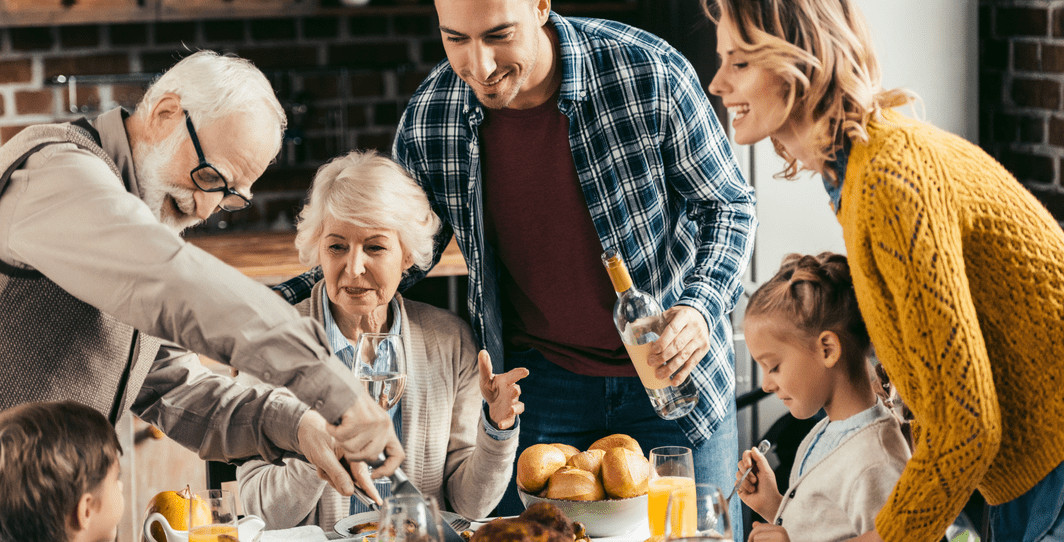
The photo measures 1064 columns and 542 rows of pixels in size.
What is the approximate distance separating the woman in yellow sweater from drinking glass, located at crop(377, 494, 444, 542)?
53 cm

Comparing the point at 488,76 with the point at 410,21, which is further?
the point at 410,21

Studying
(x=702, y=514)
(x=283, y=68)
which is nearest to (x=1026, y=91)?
(x=702, y=514)

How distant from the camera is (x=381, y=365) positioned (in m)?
1.49

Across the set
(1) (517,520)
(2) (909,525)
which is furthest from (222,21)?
(2) (909,525)

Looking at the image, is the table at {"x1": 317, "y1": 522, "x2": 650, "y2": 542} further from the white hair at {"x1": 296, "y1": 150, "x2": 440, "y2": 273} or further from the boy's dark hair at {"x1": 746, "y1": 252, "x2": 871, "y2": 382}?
the white hair at {"x1": 296, "y1": 150, "x2": 440, "y2": 273}

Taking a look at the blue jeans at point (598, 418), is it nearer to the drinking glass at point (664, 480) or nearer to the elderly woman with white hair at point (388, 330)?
the elderly woman with white hair at point (388, 330)

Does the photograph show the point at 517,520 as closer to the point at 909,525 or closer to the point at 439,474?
the point at 909,525

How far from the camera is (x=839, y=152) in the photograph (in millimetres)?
1238

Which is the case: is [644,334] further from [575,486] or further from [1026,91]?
[1026,91]

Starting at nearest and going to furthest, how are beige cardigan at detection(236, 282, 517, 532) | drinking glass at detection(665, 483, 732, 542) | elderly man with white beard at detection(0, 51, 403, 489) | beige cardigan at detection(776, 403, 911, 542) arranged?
elderly man with white beard at detection(0, 51, 403, 489) → drinking glass at detection(665, 483, 732, 542) → beige cardigan at detection(776, 403, 911, 542) → beige cardigan at detection(236, 282, 517, 532)

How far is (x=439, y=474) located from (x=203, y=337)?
0.91 metres

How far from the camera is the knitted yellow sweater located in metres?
1.12

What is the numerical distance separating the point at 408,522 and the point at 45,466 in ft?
1.52

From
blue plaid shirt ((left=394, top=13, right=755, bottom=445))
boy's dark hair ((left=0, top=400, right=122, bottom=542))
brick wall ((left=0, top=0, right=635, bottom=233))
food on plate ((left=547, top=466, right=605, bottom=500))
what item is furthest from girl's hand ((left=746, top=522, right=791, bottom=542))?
brick wall ((left=0, top=0, right=635, bottom=233))
